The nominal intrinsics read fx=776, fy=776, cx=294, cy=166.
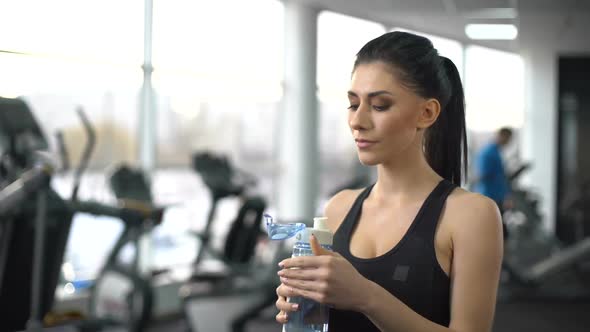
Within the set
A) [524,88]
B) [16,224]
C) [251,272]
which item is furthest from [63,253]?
[524,88]

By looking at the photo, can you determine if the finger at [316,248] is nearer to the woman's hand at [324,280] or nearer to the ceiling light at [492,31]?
the woman's hand at [324,280]

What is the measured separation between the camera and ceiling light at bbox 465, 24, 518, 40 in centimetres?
880

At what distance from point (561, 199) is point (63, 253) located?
829cm

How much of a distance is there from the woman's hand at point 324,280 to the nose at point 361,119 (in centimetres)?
21

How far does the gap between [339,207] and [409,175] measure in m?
0.17

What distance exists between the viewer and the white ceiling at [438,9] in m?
7.46

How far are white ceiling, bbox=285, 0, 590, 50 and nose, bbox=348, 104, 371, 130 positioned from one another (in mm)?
6249

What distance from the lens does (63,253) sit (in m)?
3.66

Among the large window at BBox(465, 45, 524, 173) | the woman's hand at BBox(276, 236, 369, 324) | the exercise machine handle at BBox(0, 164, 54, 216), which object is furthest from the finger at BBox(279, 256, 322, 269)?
the large window at BBox(465, 45, 524, 173)

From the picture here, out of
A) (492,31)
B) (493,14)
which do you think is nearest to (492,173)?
(493,14)

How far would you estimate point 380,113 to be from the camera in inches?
45.6

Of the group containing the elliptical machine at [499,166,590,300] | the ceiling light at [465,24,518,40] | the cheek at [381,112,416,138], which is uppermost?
the ceiling light at [465,24,518,40]

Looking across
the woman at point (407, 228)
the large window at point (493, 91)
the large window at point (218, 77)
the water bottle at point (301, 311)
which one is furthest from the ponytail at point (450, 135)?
the large window at point (493, 91)

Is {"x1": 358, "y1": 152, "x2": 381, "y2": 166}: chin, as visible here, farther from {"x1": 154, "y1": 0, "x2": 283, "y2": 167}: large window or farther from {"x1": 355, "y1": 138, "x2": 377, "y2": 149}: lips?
{"x1": 154, "y1": 0, "x2": 283, "y2": 167}: large window
